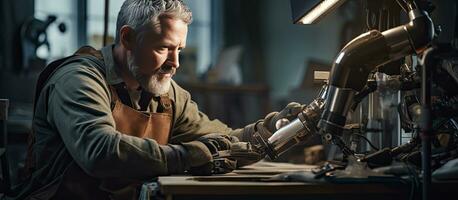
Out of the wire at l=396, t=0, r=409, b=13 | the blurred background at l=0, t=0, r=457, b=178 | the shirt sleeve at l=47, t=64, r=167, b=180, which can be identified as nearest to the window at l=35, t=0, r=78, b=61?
the blurred background at l=0, t=0, r=457, b=178

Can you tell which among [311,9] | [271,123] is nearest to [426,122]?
[311,9]

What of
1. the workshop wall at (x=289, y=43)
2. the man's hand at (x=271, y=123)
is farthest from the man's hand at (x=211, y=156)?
the workshop wall at (x=289, y=43)

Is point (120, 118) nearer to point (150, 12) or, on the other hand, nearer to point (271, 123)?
point (150, 12)

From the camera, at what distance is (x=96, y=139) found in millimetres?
1852

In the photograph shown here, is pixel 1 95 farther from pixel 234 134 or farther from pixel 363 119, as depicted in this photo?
pixel 363 119

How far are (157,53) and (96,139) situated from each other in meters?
0.43

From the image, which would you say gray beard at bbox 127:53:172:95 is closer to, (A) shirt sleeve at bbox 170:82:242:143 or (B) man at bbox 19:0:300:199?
(B) man at bbox 19:0:300:199

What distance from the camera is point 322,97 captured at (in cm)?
190

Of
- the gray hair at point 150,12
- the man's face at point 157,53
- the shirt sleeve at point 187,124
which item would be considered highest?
the gray hair at point 150,12

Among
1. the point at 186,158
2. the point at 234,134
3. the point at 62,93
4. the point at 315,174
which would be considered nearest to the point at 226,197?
the point at 315,174

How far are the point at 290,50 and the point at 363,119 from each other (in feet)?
17.6

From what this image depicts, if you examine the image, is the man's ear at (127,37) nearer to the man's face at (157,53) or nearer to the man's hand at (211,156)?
the man's face at (157,53)

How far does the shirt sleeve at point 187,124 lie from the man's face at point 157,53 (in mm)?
214

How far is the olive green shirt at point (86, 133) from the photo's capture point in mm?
1851
